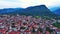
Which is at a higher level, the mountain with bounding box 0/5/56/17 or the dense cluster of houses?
the mountain with bounding box 0/5/56/17

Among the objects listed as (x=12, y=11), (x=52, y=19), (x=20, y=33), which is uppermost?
(x=12, y=11)

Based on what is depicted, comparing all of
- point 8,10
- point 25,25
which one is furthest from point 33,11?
point 8,10

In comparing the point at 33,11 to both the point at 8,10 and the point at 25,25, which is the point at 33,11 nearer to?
the point at 25,25

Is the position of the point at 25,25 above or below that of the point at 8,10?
below

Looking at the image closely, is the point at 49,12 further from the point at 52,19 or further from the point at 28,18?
the point at 28,18

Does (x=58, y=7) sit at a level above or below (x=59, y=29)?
above

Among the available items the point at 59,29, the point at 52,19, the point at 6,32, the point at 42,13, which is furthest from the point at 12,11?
the point at 59,29

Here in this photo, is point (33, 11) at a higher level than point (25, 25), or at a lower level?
higher

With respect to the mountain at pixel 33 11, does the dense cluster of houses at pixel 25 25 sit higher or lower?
lower
